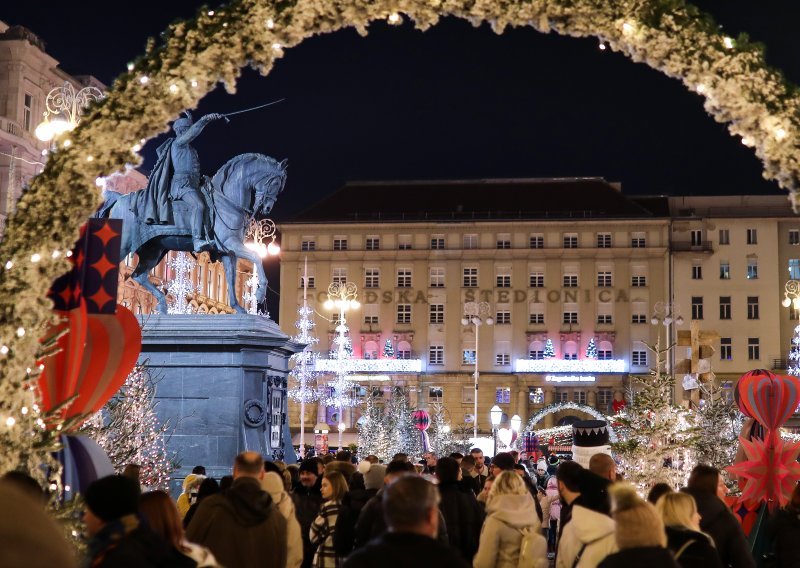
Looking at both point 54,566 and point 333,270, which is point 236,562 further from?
point 333,270

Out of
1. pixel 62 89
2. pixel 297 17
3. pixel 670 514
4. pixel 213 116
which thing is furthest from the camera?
pixel 213 116

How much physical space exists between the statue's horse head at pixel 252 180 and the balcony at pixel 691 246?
7147 centimetres

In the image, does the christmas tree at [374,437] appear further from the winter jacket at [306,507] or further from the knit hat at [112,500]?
the knit hat at [112,500]

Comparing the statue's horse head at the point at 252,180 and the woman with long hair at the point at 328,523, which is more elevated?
the statue's horse head at the point at 252,180

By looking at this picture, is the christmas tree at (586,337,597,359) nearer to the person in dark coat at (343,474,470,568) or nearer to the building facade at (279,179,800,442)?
the building facade at (279,179,800,442)

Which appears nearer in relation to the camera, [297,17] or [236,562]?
[236,562]

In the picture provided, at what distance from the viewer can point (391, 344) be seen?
90.4 m

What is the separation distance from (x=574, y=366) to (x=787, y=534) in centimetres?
7976

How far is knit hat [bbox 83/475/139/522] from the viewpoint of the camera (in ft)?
16.9

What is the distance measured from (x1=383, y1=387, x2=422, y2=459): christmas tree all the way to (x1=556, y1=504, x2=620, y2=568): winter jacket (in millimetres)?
27815

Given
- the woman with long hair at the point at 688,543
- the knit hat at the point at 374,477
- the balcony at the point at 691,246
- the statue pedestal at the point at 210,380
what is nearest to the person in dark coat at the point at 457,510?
the knit hat at the point at 374,477

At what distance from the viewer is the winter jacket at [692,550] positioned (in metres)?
6.44

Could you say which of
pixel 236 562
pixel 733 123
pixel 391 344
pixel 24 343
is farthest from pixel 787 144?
pixel 391 344

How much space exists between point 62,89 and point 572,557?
419 inches
